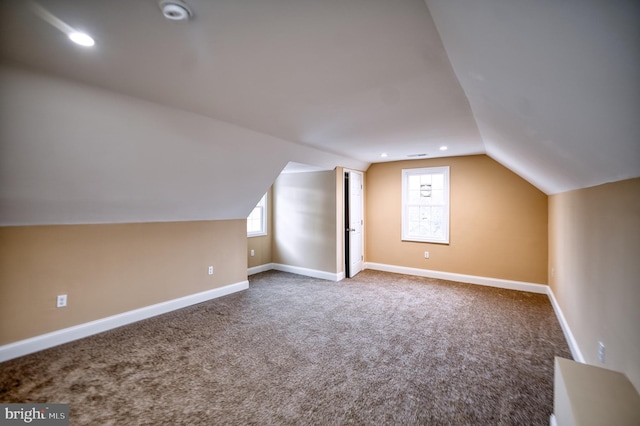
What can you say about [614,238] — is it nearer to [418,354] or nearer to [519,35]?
[519,35]

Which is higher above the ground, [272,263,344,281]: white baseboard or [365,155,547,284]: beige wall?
[365,155,547,284]: beige wall

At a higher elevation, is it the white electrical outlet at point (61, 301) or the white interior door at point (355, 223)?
the white interior door at point (355, 223)

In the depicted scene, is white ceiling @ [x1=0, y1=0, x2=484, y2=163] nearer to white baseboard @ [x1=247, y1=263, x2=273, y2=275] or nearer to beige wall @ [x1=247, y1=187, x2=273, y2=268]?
beige wall @ [x1=247, y1=187, x2=273, y2=268]

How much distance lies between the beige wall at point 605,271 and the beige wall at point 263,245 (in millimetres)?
4845

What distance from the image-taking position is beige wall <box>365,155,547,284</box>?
4.53 metres

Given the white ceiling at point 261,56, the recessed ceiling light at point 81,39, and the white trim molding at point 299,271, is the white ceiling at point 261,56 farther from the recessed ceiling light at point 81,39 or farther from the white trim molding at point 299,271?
the white trim molding at point 299,271

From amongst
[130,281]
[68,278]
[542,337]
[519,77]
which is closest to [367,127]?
[519,77]

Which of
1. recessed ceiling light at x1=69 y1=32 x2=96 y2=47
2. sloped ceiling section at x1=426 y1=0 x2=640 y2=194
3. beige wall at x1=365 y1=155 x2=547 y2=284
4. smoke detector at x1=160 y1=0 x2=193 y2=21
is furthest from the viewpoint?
beige wall at x1=365 y1=155 x2=547 y2=284

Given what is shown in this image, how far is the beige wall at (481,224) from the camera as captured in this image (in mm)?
4527

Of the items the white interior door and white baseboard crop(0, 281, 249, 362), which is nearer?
white baseboard crop(0, 281, 249, 362)

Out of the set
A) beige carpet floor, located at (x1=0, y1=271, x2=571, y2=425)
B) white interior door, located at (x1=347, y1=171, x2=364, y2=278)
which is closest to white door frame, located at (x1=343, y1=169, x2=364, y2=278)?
white interior door, located at (x1=347, y1=171, x2=364, y2=278)

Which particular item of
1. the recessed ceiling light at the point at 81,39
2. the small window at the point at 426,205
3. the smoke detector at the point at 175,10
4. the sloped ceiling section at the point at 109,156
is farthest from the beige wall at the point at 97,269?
the small window at the point at 426,205

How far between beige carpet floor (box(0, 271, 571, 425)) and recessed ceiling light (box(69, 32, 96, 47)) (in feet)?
7.63

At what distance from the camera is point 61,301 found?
292cm
